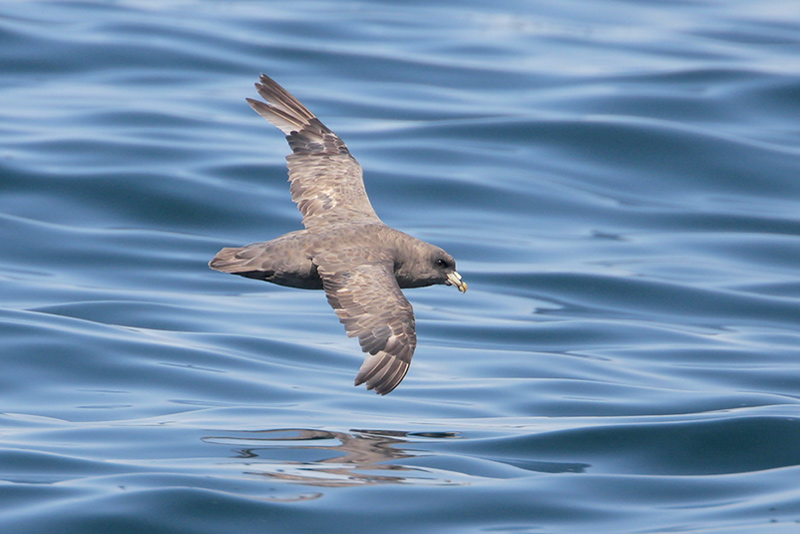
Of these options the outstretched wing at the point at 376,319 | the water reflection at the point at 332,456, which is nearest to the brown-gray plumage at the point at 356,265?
the outstretched wing at the point at 376,319

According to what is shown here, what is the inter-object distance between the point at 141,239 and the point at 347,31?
11071 millimetres

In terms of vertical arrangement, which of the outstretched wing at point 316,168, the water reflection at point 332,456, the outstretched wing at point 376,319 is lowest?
the water reflection at point 332,456

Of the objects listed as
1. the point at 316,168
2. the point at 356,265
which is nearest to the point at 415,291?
the point at 316,168

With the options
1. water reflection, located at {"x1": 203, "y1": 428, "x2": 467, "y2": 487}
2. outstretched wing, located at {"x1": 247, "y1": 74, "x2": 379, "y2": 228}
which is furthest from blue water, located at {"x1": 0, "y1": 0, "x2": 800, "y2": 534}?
outstretched wing, located at {"x1": 247, "y1": 74, "x2": 379, "y2": 228}

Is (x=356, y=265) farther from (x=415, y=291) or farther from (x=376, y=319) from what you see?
(x=415, y=291)

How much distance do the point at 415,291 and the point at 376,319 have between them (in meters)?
6.67

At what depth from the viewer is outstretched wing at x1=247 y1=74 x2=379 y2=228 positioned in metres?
9.59

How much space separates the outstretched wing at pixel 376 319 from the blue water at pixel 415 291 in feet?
2.23

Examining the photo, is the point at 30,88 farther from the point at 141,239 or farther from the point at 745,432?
the point at 745,432

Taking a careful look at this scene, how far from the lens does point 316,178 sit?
32.7ft

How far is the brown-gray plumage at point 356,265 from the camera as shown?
7543 millimetres

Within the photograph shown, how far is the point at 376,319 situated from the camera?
7.61 m

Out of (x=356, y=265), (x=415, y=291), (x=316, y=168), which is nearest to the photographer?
(x=356, y=265)

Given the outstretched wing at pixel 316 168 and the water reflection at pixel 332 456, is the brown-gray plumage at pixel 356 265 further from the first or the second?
the water reflection at pixel 332 456
